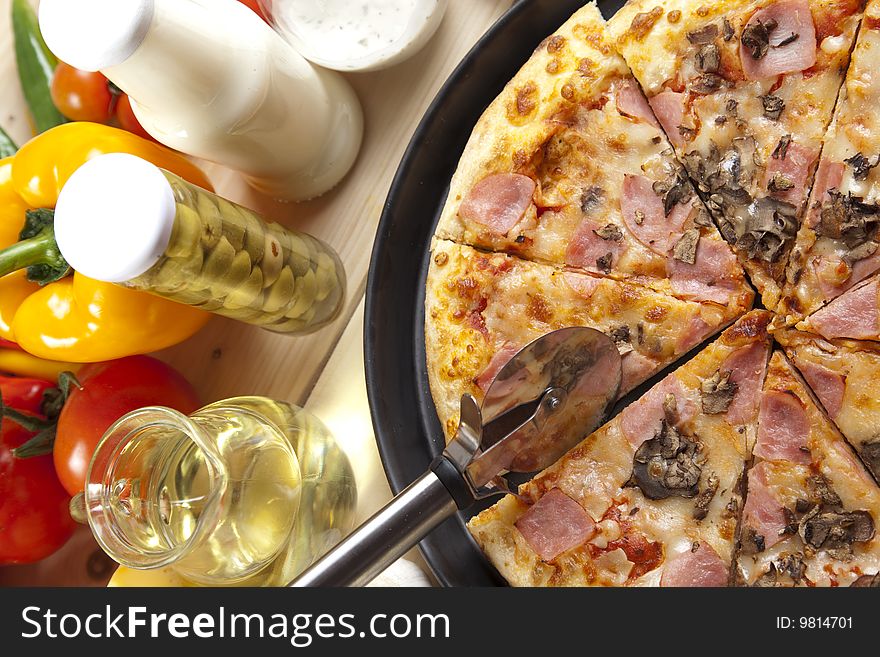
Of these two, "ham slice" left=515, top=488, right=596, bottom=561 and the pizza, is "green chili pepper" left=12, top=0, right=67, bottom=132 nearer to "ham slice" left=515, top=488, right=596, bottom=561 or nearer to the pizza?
the pizza

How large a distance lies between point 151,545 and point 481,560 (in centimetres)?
90

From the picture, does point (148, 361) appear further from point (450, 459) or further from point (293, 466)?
point (450, 459)

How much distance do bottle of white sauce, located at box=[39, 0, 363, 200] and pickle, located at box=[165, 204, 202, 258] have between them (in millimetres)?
270

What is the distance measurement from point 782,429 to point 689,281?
17.3 inches

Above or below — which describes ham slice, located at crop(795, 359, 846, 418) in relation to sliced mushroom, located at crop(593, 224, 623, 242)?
below

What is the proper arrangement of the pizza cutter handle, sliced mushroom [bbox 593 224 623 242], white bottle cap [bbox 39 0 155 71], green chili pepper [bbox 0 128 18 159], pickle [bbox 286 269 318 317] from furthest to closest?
1. green chili pepper [bbox 0 128 18 159]
2. pickle [bbox 286 269 318 317]
3. sliced mushroom [bbox 593 224 623 242]
4. white bottle cap [bbox 39 0 155 71]
5. the pizza cutter handle

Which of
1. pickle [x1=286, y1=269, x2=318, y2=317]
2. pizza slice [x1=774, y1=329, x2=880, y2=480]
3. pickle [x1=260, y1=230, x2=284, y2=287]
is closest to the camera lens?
pizza slice [x1=774, y1=329, x2=880, y2=480]

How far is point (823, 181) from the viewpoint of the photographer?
2244mm

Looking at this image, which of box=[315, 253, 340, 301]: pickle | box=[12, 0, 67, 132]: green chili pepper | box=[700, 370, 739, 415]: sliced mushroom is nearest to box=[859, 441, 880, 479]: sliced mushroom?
box=[700, 370, 739, 415]: sliced mushroom

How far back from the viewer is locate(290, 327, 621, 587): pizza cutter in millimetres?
1858

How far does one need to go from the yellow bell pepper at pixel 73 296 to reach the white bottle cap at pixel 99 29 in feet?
1.78

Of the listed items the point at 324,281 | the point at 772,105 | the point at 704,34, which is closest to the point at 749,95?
the point at 772,105

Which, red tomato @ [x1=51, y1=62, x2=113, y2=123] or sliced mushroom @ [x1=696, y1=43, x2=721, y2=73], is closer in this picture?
sliced mushroom @ [x1=696, y1=43, x2=721, y2=73]

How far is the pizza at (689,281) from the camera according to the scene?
2.19 metres
